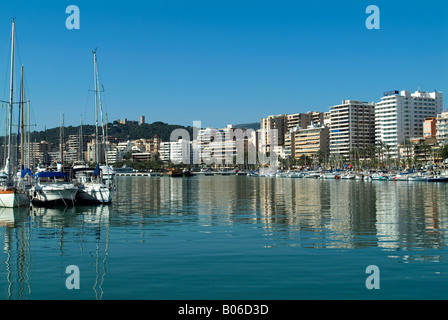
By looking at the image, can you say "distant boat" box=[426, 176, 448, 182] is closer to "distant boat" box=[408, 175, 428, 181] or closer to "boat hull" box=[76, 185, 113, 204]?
"distant boat" box=[408, 175, 428, 181]

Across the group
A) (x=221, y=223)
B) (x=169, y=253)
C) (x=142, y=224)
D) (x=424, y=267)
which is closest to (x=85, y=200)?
(x=142, y=224)

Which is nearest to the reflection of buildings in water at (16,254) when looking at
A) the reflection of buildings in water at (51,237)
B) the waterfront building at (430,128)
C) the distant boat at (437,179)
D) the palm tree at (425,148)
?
the reflection of buildings in water at (51,237)

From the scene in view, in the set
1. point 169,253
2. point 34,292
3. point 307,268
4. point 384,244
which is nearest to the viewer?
point 34,292

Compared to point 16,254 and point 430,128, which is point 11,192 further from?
point 430,128

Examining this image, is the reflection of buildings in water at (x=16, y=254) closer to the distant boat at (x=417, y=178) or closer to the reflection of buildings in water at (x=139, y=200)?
the reflection of buildings in water at (x=139, y=200)

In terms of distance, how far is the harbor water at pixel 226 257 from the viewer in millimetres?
15297

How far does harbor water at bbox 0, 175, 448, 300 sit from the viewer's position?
50.2 ft

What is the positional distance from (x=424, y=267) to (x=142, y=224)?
1809 cm

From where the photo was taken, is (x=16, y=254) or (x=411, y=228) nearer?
(x=16, y=254)

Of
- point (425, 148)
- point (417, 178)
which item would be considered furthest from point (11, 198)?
point (425, 148)

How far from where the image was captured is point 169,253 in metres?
21.2

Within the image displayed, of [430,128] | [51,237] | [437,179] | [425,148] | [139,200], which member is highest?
[430,128]

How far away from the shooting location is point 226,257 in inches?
794
